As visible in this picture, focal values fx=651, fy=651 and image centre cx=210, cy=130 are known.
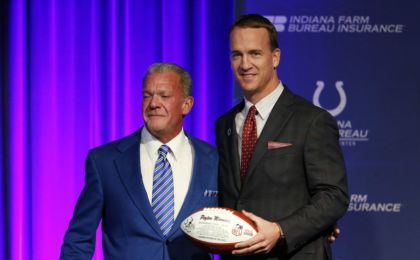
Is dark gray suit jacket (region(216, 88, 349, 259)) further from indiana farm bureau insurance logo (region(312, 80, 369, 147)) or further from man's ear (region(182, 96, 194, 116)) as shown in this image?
indiana farm bureau insurance logo (region(312, 80, 369, 147))

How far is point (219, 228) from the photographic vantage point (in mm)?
2109

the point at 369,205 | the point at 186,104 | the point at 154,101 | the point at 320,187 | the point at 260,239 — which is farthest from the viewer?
the point at 369,205

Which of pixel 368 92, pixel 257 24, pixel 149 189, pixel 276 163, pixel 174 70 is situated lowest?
pixel 149 189

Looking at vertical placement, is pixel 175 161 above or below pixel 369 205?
above

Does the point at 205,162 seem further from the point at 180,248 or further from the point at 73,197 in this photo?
the point at 73,197

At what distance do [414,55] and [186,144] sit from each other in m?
1.53

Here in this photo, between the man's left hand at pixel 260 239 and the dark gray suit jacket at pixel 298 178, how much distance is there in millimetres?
97

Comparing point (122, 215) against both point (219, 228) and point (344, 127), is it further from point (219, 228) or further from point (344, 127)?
point (344, 127)

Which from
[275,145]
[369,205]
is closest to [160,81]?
[275,145]

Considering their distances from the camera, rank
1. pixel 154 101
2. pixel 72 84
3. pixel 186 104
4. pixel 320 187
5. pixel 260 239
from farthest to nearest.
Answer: pixel 72 84 < pixel 186 104 < pixel 154 101 < pixel 320 187 < pixel 260 239

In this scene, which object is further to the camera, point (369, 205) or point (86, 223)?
point (369, 205)

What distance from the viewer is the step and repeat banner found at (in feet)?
11.1

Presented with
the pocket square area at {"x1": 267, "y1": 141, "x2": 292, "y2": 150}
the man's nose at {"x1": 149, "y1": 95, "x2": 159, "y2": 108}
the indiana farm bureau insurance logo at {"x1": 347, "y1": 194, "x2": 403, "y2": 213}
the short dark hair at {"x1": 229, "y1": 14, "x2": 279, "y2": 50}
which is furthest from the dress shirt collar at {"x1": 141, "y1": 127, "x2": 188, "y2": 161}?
the indiana farm bureau insurance logo at {"x1": 347, "y1": 194, "x2": 403, "y2": 213}

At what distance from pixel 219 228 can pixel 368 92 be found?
1.61 metres
